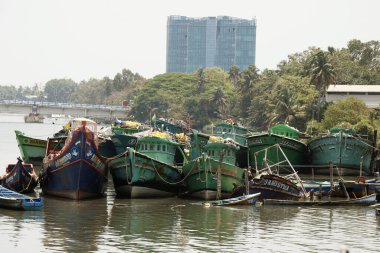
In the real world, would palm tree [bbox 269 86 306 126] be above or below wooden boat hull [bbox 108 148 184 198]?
above

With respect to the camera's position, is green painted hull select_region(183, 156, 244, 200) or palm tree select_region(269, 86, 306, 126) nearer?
green painted hull select_region(183, 156, 244, 200)

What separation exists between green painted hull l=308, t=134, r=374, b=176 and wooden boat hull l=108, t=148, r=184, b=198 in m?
26.6

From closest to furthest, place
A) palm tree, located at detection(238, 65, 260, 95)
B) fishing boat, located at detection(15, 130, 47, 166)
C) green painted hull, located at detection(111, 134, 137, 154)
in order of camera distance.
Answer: green painted hull, located at detection(111, 134, 137, 154), fishing boat, located at detection(15, 130, 47, 166), palm tree, located at detection(238, 65, 260, 95)

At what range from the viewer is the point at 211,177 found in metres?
52.2

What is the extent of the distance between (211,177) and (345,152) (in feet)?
90.6

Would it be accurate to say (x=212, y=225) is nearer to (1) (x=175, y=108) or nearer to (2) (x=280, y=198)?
(2) (x=280, y=198)

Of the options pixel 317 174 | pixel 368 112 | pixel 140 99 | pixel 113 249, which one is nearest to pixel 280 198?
pixel 113 249

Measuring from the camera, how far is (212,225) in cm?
4281

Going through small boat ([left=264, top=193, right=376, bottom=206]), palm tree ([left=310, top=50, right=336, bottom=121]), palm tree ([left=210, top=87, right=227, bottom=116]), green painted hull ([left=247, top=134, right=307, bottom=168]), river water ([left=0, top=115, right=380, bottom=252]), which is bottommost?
river water ([left=0, top=115, right=380, bottom=252])

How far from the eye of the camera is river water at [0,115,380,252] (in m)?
36.9

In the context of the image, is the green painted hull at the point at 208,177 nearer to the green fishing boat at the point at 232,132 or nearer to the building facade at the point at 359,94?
the green fishing boat at the point at 232,132

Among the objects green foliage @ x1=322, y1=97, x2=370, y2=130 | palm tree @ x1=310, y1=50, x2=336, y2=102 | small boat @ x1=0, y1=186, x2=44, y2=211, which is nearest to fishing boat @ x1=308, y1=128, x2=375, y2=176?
green foliage @ x1=322, y1=97, x2=370, y2=130

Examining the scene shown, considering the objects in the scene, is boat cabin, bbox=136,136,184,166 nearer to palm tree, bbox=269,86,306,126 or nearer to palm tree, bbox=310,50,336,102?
palm tree, bbox=310,50,336,102

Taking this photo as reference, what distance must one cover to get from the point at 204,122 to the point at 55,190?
12136 centimetres
